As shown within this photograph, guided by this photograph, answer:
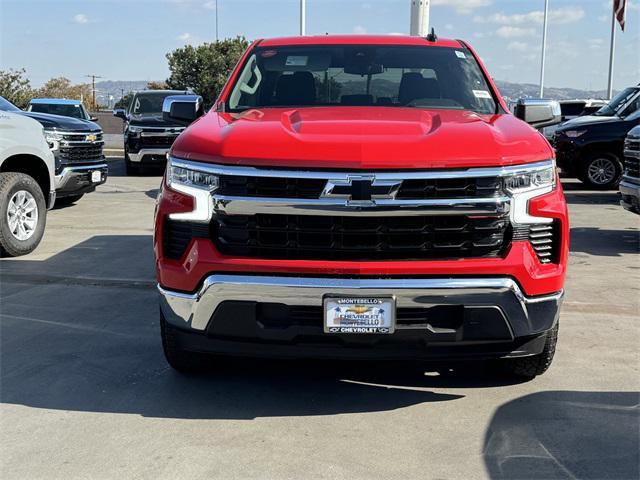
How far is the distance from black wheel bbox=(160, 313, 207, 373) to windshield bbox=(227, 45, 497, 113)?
5.27 feet

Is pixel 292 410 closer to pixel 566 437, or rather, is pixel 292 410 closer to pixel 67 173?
pixel 566 437

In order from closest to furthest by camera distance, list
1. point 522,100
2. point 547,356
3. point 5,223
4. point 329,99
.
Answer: point 547,356
point 329,99
point 522,100
point 5,223

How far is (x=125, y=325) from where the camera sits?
5.37 meters

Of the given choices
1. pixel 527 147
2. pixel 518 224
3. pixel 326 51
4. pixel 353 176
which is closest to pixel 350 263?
pixel 353 176

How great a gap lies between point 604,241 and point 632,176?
918mm

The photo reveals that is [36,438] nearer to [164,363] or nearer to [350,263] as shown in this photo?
[164,363]

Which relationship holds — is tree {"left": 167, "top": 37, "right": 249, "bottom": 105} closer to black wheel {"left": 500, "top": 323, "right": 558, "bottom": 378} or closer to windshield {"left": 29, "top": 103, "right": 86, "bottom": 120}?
windshield {"left": 29, "top": 103, "right": 86, "bottom": 120}

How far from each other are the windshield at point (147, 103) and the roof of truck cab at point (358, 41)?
12.7 metres

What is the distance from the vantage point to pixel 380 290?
3.42m

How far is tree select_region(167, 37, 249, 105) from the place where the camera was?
159 feet

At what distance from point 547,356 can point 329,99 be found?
7.06ft

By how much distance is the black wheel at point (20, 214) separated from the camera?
25.2 feet

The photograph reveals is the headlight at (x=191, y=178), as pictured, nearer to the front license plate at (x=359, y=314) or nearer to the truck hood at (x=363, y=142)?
the truck hood at (x=363, y=142)

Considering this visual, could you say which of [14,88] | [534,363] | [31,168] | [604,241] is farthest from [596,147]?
[14,88]
